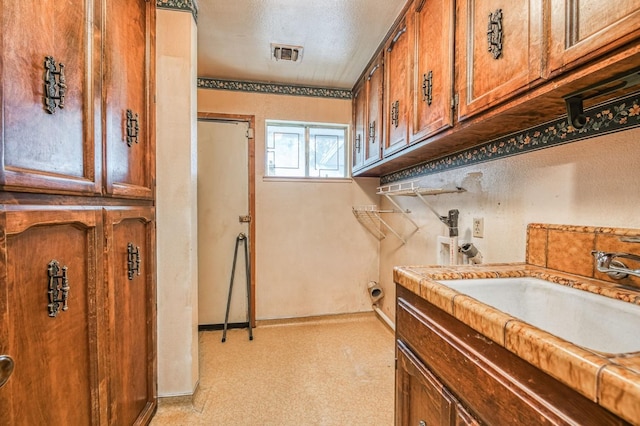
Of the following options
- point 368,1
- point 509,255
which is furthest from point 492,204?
point 368,1

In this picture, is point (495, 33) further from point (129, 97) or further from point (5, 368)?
point (5, 368)

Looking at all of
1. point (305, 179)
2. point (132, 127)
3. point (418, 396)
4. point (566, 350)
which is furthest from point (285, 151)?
point (566, 350)

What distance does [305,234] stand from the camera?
2.95 meters

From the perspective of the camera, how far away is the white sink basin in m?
0.74

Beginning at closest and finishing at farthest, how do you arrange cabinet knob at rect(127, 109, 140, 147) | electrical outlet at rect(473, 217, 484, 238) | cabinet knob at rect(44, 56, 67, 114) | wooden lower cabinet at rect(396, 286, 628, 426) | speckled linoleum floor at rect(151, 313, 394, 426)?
1. wooden lower cabinet at rect(396, 286, 628, 426)
2. cabinet knob at rect(44, 56, 67, 114)
3. cabinet knob at rect(127, 109, 140, 147)
4. electrical outlet at rect(473, 217, 484, 238)
5. speckled linoleum floor at rect(151, 313, 394, 426)

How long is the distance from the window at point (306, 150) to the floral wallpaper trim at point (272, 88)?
0.30 m

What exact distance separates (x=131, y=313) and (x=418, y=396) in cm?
137

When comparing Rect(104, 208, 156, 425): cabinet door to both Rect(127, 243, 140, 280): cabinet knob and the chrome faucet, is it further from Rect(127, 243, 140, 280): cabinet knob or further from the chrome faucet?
the chrome faucet

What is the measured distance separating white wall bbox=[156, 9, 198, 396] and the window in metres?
1.26

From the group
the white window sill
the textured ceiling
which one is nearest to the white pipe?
the white window sill

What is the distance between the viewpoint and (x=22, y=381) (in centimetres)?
78

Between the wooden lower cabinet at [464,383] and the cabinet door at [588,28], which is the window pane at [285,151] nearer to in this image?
the wooden lower cabinet at [464,383]

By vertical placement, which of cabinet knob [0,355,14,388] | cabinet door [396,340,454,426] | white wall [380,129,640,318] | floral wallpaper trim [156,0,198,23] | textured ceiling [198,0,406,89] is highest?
textured ceiling [198,0,406,89]

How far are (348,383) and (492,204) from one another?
1.49 meters
